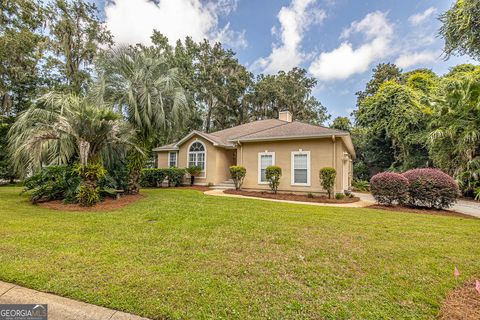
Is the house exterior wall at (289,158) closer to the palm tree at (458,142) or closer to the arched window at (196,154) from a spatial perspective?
the arched window at (196,154)

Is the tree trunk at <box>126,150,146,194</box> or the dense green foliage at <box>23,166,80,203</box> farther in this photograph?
the tree trunk at <box>126,150,146,194</box>

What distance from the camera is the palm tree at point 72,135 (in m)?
7.98

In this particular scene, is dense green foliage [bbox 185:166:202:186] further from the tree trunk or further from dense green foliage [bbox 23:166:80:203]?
dense green foliage [bbox 23:166:80:203]

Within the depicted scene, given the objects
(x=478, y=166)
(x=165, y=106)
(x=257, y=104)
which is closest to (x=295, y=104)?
(x=257, y=104)

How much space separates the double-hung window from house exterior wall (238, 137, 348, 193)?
0.55 ft

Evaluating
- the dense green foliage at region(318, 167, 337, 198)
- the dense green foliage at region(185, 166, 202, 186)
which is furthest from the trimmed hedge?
the dense green foliage at region(318, 167, 337, 198)

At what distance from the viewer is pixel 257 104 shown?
3198 centimetres

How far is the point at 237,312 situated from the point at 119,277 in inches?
68.0

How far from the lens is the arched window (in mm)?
15859

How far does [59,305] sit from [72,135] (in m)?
7.34

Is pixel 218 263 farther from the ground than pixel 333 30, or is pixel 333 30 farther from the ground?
pixel 333 30

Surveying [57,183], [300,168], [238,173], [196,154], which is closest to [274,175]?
[300,168]

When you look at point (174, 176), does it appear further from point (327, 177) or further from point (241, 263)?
point (241, 263)

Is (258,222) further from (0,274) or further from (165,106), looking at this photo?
(165,106)
